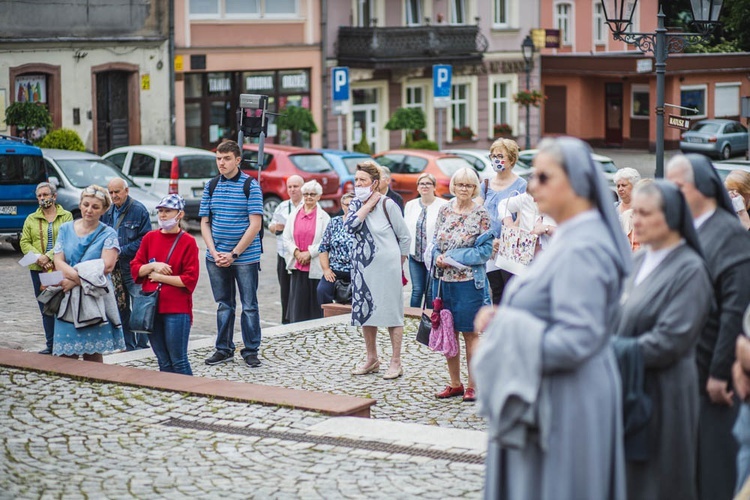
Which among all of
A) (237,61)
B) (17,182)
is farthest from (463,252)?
(237,61)

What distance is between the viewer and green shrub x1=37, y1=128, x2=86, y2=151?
28.1 metres

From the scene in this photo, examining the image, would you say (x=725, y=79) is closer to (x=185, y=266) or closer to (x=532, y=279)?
(x=185, y=266)

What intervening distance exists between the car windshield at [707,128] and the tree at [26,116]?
23.7 meters

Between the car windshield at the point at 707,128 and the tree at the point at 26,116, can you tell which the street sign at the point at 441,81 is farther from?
the tree at the point at 26,116

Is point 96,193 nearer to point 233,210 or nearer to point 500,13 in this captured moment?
point 233,210

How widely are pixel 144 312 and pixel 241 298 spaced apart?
5.21ft

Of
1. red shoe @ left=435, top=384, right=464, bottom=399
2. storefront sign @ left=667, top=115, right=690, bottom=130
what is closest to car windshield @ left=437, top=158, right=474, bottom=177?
storefront sign @ left=667, top=115, right=690, bottom=130

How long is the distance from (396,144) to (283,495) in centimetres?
3397

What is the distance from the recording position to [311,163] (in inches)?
1029

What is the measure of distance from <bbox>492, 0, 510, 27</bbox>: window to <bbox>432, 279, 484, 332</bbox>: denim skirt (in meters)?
35.7

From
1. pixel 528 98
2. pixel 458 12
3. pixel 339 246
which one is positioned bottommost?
pixel 339 246

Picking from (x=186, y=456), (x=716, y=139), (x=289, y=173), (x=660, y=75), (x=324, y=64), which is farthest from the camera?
(x=716, y=139)

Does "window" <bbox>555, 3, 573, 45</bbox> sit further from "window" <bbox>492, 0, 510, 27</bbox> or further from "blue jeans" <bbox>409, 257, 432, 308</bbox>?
"blue jeans" <bbox>409, 257, 432, 308</bbox>

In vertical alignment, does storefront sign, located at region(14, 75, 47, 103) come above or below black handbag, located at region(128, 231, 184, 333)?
above
